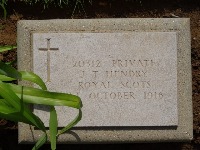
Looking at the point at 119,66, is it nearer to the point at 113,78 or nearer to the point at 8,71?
the point at 113,78

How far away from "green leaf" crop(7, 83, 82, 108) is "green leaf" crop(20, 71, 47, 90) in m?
0.07

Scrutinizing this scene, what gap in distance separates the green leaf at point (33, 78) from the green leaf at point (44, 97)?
2.9 inches

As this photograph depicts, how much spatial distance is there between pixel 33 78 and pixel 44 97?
0.13 metres

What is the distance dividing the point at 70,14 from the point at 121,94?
62 centimetres

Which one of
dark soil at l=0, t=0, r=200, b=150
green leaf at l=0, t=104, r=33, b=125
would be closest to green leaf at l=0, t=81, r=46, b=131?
green leaf at l=0, t=104, r=33, b=125

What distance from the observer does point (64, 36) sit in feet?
7.22

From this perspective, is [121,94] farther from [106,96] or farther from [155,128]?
[155,128]

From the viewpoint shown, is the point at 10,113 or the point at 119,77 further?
the point at 119,77

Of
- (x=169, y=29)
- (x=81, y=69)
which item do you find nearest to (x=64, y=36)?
(x=81, y=69)

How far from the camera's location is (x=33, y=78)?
2.02m

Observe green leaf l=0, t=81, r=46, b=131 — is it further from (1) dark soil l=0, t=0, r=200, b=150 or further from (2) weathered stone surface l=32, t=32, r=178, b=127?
(1) dark soil l=0, t=0, r=200, b=150

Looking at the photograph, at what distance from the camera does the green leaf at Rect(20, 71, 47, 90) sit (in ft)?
6.59

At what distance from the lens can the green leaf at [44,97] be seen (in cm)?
193

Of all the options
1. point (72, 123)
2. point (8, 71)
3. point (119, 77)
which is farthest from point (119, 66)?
point (8, 71)
